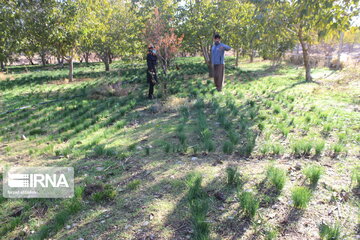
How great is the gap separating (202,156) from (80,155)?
229 cm

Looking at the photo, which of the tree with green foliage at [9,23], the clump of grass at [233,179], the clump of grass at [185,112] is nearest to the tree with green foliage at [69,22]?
the tree with green foliage at [9,23]

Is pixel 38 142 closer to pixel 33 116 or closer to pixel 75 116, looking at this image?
pixel 75 116

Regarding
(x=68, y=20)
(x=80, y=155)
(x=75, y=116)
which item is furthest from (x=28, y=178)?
(x=68, y=20)

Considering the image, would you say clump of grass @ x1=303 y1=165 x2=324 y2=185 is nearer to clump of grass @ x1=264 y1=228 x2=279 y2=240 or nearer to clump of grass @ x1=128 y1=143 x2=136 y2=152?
clump of grass @ x1=264 y1=228 x2=279 y2=240

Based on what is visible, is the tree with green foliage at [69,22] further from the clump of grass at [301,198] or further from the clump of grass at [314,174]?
the clump of grass at [301,198]

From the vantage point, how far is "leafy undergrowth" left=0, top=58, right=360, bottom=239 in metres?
2.52

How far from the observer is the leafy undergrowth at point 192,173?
2518 mm

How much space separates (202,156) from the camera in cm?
412

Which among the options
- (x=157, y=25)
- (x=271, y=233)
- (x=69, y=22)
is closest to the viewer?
(x=271, y=233)

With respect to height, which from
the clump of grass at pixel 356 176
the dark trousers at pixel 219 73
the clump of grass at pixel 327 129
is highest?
the dark trousers at pixel 219 73

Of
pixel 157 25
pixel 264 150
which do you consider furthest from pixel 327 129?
pixel 157 25

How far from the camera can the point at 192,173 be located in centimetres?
347

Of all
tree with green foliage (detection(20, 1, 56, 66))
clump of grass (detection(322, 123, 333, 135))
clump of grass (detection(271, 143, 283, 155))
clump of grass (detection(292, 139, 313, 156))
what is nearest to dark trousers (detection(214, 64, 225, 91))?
clump of grass (detection(322, 123, 333, 135))

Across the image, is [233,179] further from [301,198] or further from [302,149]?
[302,149]
